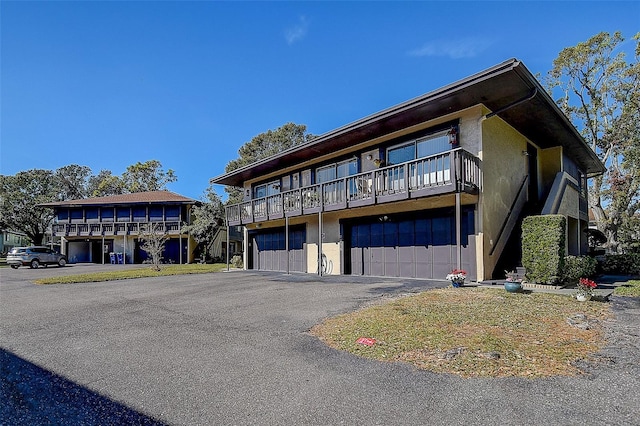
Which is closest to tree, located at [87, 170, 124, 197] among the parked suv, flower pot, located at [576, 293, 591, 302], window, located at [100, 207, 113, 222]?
window, located at [100, 207, 113, 222]

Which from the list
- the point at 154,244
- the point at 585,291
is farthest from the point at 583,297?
the point at 154,244

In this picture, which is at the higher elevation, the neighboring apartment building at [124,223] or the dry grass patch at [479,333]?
the neighboring apartment building at [124,223]

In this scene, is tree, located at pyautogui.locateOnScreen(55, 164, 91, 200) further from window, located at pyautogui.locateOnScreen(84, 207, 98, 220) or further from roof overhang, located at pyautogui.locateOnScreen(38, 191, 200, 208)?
window, located at pyautogui.locateOnScreen(84, 207, 98, 220)

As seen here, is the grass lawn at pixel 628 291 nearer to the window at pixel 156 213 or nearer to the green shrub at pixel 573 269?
the green shrub at pixel 573 269

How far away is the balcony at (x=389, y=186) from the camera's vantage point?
10.3m

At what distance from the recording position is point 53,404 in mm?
3227

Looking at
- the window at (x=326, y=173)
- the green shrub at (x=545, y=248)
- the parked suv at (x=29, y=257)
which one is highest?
the window at (x=326, y=173)

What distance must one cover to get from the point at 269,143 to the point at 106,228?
18202 millimetres

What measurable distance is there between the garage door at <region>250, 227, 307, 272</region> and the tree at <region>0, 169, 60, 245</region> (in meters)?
34.3

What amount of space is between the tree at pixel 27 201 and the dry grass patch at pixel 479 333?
47.4 meters

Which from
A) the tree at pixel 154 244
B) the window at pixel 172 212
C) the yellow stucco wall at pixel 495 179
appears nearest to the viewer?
the yellow stucco wall at pixel 495 179

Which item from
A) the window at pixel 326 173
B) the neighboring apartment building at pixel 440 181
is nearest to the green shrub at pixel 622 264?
the neighboring apartment building at pixel 440 181

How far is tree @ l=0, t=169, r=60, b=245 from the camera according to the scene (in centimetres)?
4041

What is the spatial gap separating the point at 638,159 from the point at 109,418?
25.2m
